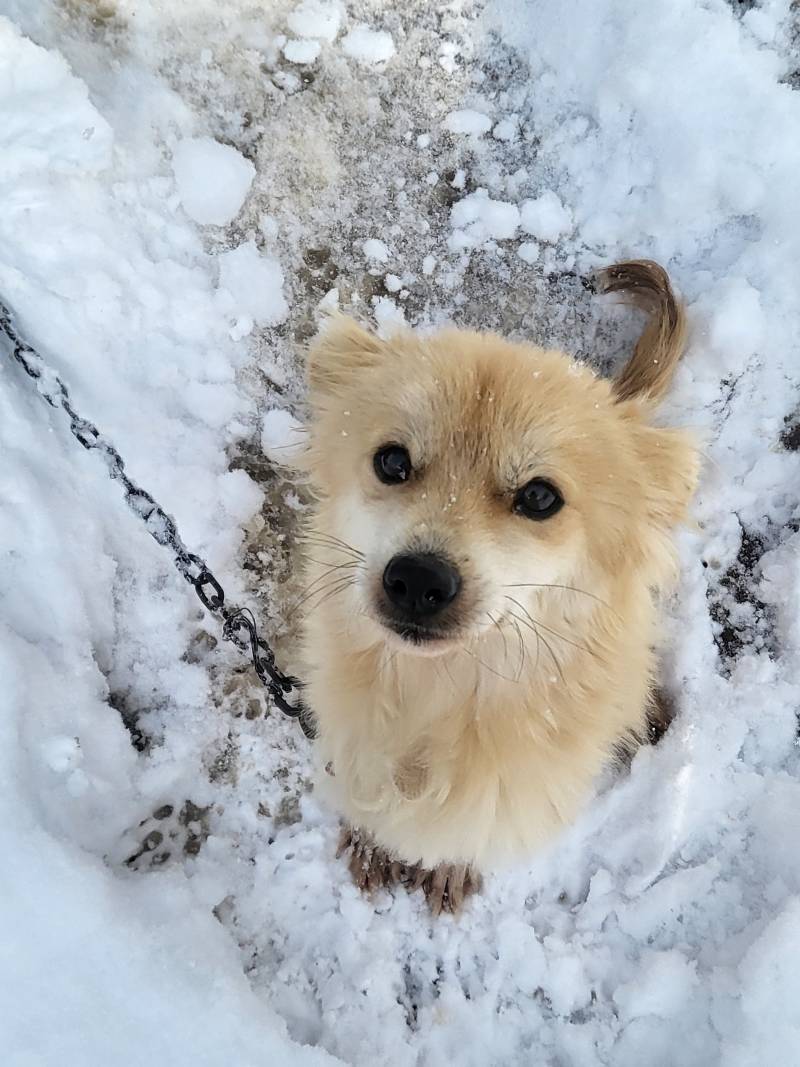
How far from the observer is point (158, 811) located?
288cm

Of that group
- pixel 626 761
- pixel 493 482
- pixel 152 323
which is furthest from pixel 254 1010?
pixel 152 323

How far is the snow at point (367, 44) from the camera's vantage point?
126 inches

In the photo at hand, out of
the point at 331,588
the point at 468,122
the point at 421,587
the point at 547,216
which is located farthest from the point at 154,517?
the point at 468,122

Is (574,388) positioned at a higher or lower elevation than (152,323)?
higher

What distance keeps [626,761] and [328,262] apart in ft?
8.19

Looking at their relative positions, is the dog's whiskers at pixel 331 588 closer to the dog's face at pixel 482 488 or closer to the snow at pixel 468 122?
the dog's face at pixel 482 488

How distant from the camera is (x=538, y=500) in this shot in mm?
1932

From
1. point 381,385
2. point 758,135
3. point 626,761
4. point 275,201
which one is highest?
point 758,135

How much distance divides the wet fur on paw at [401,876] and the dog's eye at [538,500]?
61.9 inches

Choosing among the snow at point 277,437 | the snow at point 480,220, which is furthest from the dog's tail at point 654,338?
the snow at point 277,437

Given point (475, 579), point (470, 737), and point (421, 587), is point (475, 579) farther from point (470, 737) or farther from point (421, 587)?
point (470, 737)

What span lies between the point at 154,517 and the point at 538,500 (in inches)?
53.4

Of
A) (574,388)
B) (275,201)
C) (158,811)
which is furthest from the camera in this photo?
(275,201)

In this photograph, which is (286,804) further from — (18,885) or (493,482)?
(493,482)
